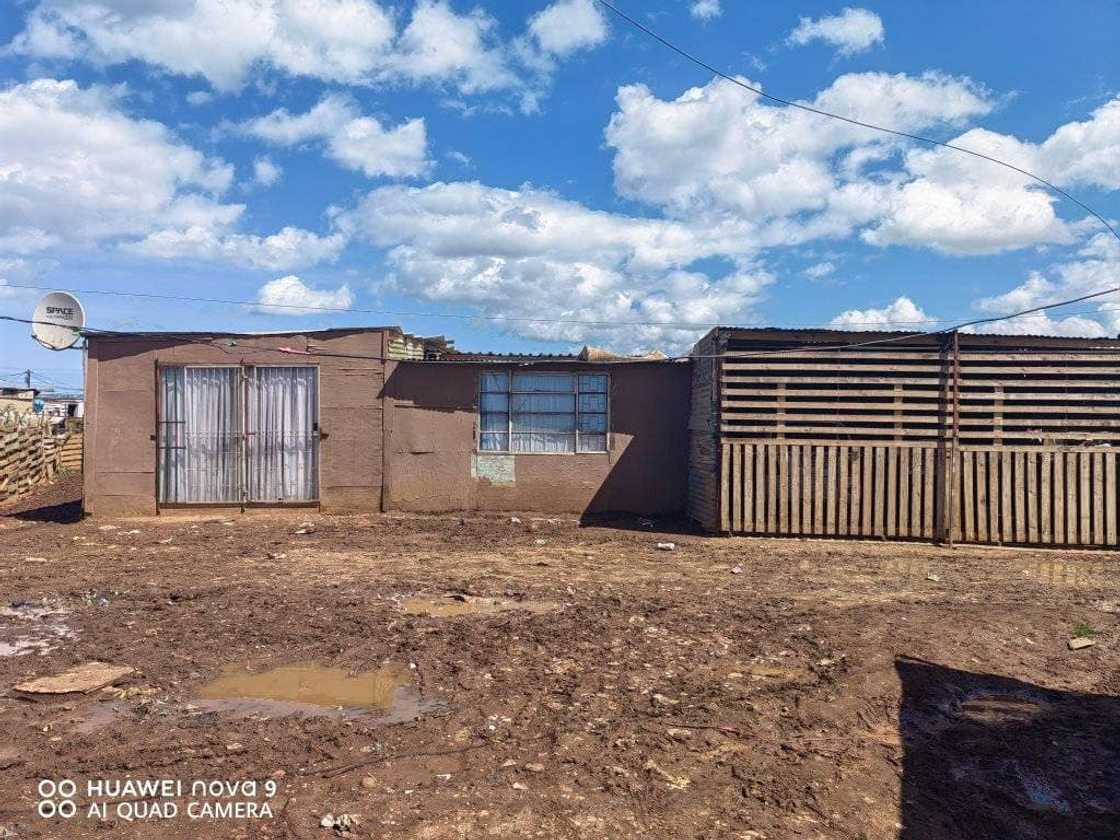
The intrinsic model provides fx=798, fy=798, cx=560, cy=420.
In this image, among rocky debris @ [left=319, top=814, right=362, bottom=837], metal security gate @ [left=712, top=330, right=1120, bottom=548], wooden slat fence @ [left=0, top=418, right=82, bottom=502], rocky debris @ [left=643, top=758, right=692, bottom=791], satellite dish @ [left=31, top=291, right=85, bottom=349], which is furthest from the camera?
wooden slat fence @ [left=0, top=418, right=82, bottom=502]

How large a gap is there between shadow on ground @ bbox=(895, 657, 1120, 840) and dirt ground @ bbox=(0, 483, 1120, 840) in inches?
0.6

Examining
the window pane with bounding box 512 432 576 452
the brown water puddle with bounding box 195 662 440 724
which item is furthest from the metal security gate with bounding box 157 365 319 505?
the brown water puddle with bounding box 195 662 440 724

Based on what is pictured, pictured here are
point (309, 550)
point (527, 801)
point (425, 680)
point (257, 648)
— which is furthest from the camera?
point (309, 550)

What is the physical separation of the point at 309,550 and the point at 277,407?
161 inches

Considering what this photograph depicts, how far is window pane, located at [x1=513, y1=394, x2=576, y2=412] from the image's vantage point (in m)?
13.7

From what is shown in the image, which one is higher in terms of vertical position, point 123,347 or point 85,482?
point 123,347

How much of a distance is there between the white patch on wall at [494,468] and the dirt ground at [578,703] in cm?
423

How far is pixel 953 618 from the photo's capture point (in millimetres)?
6996

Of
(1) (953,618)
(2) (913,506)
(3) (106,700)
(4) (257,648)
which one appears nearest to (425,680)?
(4) (257,648)

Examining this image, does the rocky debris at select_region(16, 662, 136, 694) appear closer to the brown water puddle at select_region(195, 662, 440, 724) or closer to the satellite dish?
the brown water puddle at select_region(195, 662, 440, 724)

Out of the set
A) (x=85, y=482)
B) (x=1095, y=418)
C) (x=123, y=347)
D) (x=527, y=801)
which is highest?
(x=123, y=347)

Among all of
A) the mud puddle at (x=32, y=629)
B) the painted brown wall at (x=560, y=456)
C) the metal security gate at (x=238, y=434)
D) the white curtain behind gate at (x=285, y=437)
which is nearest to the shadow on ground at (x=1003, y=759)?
the mud puddle at (x=32, y=629)

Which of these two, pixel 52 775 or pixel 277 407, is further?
pixel 277 407

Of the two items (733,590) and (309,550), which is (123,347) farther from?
(733,590)
